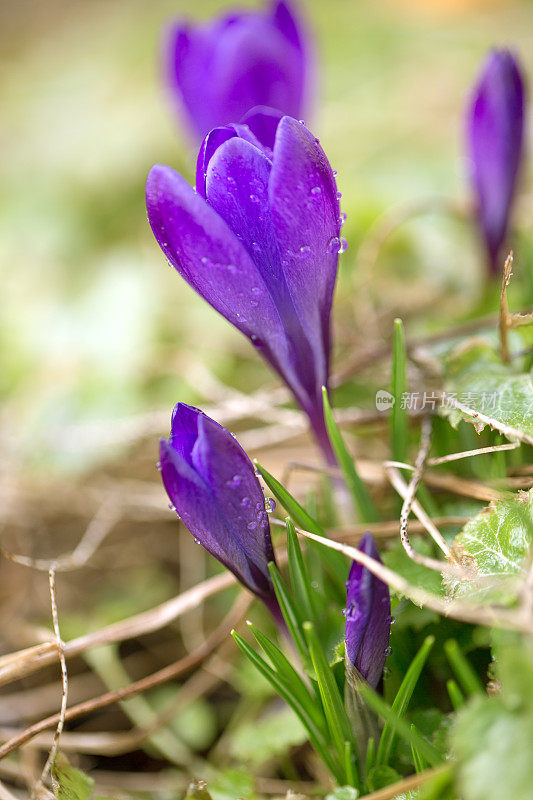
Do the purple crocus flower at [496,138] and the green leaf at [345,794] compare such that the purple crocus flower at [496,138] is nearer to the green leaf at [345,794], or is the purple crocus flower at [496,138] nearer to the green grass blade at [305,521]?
the green grass blade at [305,521]

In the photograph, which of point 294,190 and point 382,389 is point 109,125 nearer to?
point 382,389

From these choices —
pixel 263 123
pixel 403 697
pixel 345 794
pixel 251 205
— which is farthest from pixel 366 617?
pixel 263 123

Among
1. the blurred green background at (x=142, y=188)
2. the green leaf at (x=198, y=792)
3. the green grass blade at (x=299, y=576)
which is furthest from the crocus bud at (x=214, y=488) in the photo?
the blurred green background at (x=142, y=188)

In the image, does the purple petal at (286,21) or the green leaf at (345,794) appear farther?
the purple petal at (286,21)

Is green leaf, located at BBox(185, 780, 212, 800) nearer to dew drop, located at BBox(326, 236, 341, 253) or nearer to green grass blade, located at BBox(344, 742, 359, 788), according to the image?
green grass blade, located at BBox(344, 742, 359, 788)

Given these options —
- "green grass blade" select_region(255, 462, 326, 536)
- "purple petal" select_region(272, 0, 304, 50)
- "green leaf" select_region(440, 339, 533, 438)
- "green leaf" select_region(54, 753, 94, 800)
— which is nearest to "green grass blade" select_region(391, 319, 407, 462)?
"green leaf" select_region(440, 339, 533, 438)

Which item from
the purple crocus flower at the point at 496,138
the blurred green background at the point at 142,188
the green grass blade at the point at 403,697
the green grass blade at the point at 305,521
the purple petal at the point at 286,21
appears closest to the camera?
the green grass blade at the point at 403,697

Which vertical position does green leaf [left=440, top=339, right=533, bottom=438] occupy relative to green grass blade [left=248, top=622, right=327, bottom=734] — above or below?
above
